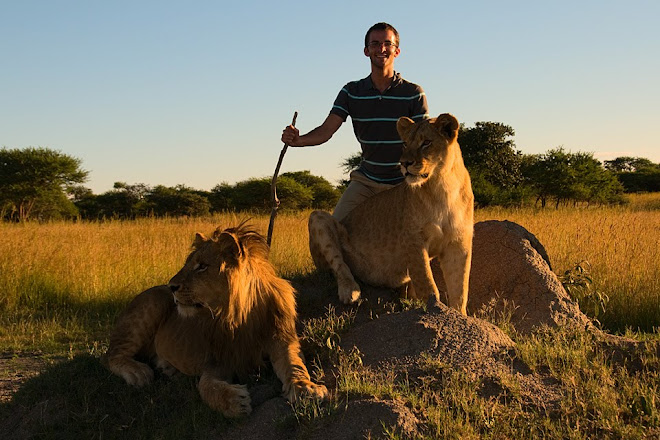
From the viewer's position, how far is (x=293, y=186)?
1146 inches

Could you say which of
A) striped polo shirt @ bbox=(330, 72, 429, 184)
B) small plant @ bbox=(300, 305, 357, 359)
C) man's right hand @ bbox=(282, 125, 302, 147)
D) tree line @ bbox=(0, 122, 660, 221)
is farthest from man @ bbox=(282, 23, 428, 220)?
tree line @ bbox=(0, 122, 660, 221)

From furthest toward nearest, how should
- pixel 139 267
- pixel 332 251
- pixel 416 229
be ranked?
pixel 139 267 → pixel 332 251 → pixel 416 229

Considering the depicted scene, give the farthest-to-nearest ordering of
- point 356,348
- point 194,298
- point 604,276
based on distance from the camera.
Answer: point 604,276 → point 356,348 → point 194,298

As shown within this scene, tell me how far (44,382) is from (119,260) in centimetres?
565

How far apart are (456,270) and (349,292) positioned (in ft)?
2.93

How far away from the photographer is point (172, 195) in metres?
31.6

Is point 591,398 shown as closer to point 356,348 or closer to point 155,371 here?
point 356,348

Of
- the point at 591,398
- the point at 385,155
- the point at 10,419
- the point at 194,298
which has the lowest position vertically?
the point at 10,419

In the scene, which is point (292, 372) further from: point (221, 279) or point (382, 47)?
point (382, 47)

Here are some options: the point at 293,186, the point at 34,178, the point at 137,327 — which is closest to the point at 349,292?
the point at 137,327

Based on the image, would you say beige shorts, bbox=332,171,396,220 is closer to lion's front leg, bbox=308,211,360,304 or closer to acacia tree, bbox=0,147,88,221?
lion's front leg, bbox=308,211,360,304

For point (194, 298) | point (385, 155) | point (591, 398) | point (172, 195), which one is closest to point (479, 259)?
point (385, 155)

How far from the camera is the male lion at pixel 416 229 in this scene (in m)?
4.99

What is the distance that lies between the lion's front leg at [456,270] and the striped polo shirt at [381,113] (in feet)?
4.98
